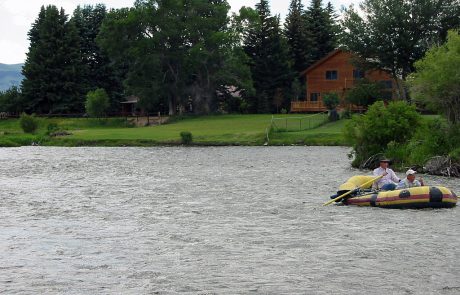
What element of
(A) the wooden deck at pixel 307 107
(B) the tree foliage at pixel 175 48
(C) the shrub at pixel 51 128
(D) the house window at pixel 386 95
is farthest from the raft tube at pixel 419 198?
(A) the wooden deck at pixel 307 107

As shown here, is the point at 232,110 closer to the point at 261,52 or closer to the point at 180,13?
the point at 261,52

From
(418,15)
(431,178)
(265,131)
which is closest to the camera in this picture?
(431,178)

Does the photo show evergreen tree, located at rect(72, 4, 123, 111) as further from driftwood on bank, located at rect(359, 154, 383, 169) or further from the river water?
the river water

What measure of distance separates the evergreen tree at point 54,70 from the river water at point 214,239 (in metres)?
55.7

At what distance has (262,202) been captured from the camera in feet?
91.6

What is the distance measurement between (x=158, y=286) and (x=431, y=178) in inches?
965

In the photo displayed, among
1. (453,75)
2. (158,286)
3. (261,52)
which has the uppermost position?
(261,52)

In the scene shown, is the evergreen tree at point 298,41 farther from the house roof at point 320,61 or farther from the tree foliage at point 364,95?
the tree foliage at point 364,95

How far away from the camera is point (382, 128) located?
140 feet

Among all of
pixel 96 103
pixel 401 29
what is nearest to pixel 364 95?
pixel 401 29

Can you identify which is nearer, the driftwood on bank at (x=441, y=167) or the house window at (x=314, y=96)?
the driftwood on bank at (x=441, y=167)

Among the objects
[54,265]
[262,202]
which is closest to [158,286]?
[54,265]

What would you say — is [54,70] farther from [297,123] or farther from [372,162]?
[372,162]

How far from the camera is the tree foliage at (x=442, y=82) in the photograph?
3897 cm
